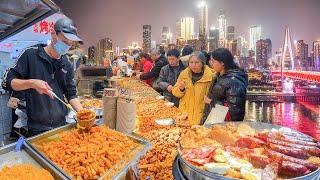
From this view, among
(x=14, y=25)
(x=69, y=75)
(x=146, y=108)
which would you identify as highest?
(x=14, y=25)

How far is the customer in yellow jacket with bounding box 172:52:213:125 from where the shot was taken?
4953mm

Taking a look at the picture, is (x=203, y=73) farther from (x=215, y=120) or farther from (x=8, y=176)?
(x=8, y=176)

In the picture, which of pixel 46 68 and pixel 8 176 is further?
pixel 46 68

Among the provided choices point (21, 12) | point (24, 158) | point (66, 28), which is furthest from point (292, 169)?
point (21, 12)

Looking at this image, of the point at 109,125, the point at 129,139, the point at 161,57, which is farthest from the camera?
the point at 161,57

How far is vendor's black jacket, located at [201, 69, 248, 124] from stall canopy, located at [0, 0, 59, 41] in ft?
8.18

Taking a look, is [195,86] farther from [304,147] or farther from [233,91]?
[304,147]

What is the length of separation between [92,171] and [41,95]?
1556 mm

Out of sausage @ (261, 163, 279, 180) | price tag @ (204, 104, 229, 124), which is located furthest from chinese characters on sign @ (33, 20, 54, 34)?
sausage @ (261, 163, 279, 180)

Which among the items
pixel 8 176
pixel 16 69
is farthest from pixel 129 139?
pixel 16 69

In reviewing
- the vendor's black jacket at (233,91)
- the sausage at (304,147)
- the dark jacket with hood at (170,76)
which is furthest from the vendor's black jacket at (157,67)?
the sausage at (304,147)

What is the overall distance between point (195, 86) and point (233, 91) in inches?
39.1

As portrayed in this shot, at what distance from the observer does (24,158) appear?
1.96 meters

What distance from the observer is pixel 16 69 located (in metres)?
3.08
